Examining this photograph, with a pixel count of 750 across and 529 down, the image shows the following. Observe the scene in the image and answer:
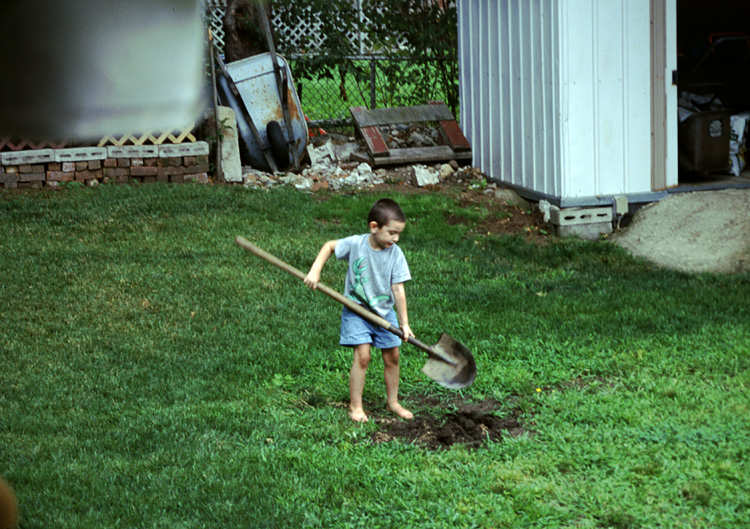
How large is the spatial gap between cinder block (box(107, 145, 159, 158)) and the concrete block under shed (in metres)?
4.38

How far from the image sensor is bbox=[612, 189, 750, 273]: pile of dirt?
6.83m

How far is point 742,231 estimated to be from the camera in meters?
7.08

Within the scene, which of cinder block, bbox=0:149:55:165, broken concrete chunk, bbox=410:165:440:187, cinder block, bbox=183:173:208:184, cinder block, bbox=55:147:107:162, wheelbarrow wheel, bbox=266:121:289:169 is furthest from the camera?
wheelbarrow wheel, bbox=266:121:289:169

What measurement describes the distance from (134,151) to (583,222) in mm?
4808

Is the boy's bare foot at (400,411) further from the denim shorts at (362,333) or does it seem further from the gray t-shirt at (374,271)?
the gray t-shirt at (374,271)

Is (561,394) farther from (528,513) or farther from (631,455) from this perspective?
(528,513)

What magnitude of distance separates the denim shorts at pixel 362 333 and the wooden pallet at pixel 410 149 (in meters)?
6.04

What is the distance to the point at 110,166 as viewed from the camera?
9328 millimetres

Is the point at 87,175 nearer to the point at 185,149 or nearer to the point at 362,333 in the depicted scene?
the point at 185,149

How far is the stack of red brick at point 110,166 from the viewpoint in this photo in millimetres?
9031

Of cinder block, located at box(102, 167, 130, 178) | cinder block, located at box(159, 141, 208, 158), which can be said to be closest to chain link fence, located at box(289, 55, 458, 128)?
cinder block, located at box(159, 141, 208, 158)

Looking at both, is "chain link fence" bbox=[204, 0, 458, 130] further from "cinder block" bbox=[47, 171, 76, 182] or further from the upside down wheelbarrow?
"cinder block" bbox=[47, 171, 76, 182]

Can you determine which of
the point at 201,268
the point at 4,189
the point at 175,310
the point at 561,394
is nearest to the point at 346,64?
the point at 4,189

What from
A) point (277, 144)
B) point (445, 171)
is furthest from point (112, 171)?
point (445, 171)
